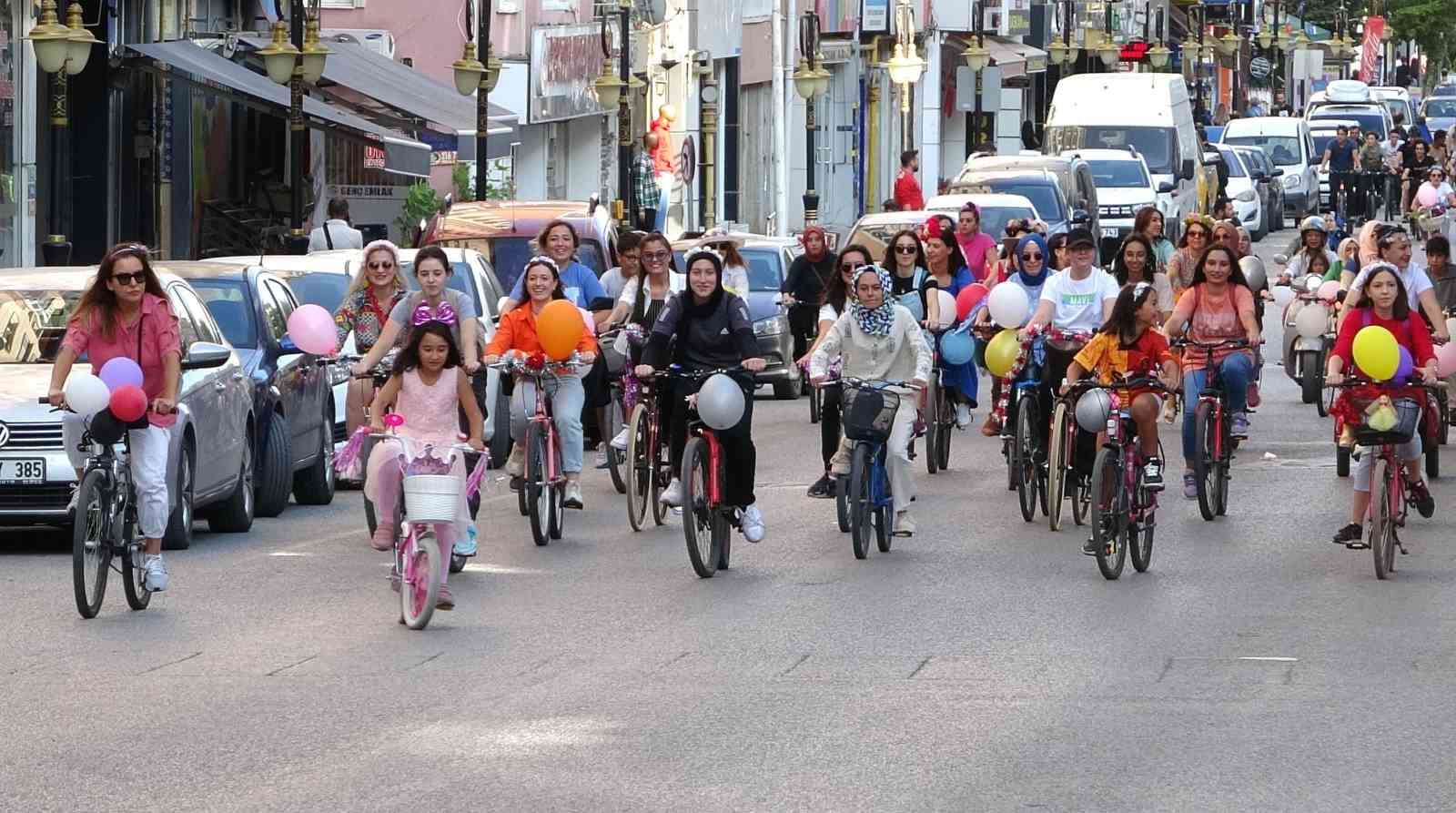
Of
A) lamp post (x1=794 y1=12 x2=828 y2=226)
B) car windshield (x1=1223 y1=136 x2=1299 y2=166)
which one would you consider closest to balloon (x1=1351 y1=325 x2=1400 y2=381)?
lamp post (x1=794 y1=12 x2=828 y2=226)

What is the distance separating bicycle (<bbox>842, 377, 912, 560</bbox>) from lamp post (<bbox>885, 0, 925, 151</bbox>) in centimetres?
4587

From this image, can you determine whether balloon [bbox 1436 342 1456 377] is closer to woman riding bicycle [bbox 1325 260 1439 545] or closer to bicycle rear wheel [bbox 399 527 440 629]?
woman riding bicycle [bbox 1325 260 1439 545]

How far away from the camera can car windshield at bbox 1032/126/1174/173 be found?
5134 centimetres

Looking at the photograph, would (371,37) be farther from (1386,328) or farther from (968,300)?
(1386,328)

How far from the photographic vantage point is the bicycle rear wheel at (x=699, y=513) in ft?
48.3

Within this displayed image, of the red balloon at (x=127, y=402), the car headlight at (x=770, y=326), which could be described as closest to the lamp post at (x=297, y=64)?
the car headlight at (x=770, y=326)

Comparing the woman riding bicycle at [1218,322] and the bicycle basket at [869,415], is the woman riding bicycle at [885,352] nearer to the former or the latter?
the bicycle basket at [869,415]

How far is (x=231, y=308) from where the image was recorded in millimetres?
18766

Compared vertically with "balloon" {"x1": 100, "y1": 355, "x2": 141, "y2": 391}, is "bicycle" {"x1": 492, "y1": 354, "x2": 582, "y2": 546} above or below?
below

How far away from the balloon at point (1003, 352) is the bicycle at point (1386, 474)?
12.0 ft

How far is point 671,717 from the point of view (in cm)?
1047

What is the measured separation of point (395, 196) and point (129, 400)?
29235 millimetres

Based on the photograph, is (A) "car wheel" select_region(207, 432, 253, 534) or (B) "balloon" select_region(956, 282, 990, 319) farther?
(B) "balloon" select_region(956, 282, 990, 319)

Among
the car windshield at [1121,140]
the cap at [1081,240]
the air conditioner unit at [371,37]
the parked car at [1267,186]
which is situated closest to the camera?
the cap at [1081,240]
